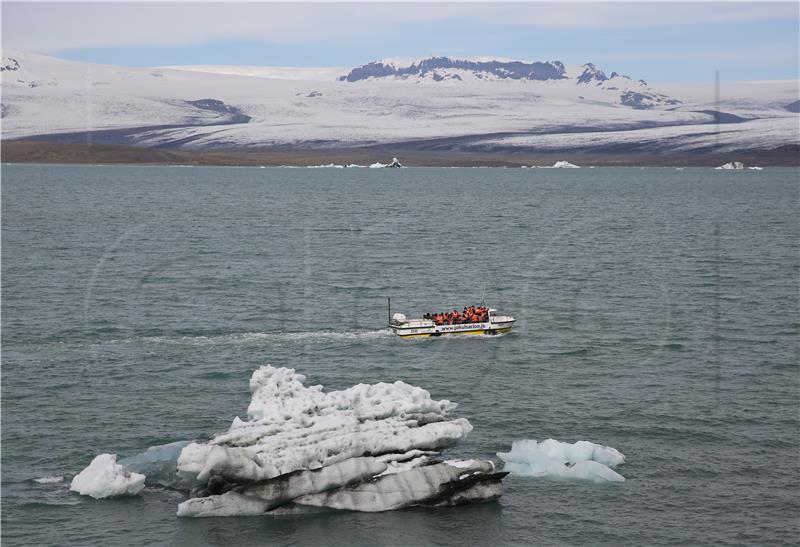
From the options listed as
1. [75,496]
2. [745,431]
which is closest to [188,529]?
[75,496]

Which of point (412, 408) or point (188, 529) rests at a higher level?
point (412, 408)

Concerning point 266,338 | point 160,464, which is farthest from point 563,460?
point 266,338

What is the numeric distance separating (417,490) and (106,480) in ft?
43.1

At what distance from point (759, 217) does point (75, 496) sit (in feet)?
474

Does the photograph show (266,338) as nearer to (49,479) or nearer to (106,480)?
(49,479)

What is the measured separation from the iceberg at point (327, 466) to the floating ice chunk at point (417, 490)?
0.04m

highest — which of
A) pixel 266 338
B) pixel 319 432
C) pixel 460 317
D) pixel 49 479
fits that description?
pixel 460 317

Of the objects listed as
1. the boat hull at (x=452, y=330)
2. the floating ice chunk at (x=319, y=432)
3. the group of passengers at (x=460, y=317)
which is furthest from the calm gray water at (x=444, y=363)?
the floating ice chunk at (x=319, y=432)

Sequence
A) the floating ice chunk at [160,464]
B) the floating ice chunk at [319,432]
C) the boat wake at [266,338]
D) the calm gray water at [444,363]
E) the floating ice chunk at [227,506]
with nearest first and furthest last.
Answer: the floating ice chunk at [319,432] < the floating ice chunk at [227,506] < the calm gray water at [444,363] < the floating ice chunk at [160,464] < the boat wake at [266,338]

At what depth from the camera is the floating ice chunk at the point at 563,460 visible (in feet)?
150

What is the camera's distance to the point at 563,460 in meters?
47.0

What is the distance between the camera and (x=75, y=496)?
42.9 meters

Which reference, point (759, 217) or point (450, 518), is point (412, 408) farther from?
point (759, 217)

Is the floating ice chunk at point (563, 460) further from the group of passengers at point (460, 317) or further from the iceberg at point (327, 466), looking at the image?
the group of passengers at point (460, 317)
